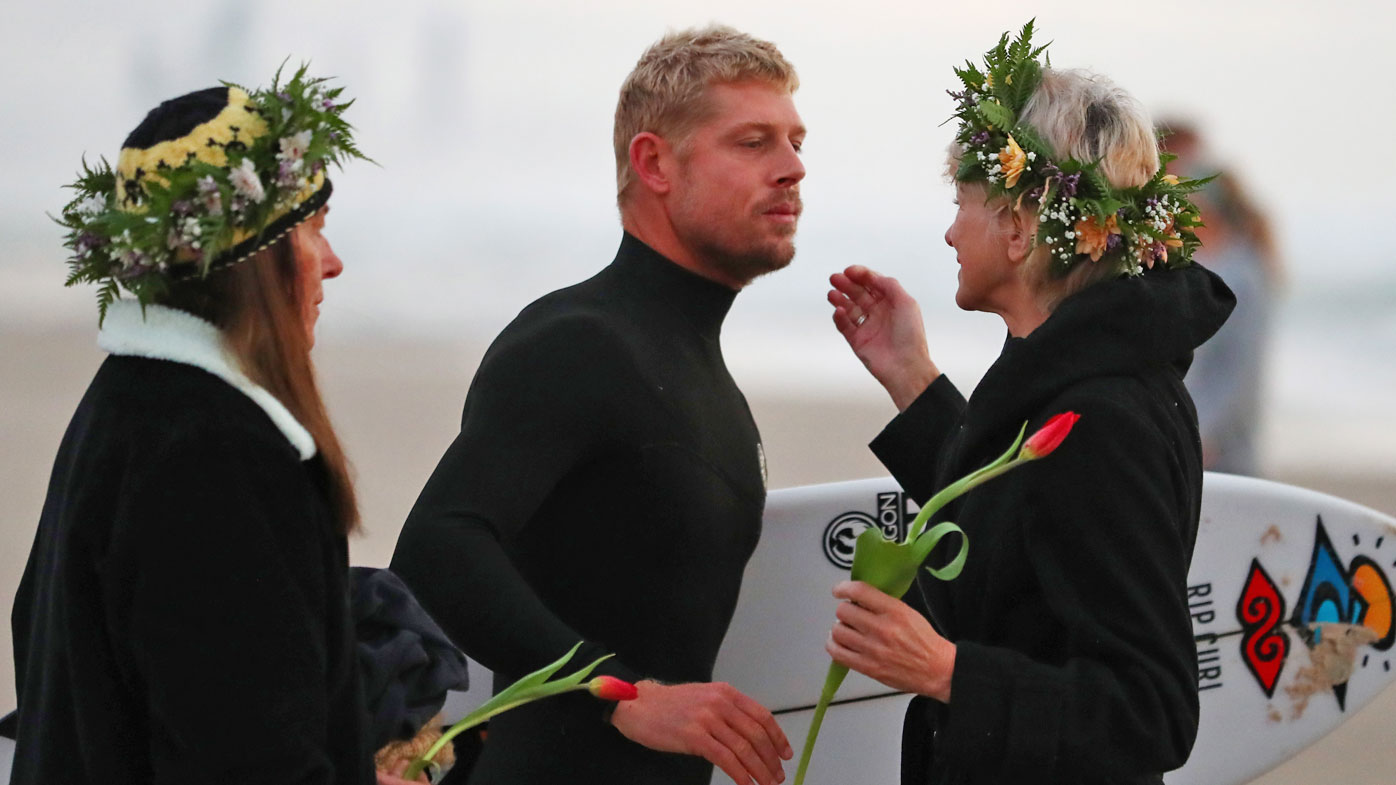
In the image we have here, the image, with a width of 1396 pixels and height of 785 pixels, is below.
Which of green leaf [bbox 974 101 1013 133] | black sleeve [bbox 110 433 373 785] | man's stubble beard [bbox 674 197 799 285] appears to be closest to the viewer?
black sleeve [bbox 110 433 373 785]

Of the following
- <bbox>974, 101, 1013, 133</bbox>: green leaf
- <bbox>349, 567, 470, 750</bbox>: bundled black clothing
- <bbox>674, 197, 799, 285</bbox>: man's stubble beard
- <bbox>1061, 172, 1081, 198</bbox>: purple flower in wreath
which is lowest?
<bbox>349, 567, 470, 750</bbox>: bundled black clothing

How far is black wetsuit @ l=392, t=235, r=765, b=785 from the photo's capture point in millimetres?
1798

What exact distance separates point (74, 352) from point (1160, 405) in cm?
582

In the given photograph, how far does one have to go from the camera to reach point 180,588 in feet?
4.09

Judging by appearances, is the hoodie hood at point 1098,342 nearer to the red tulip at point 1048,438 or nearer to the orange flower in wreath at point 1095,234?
the orange flower in wreath at point 1095,234

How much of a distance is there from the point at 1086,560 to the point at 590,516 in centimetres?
61

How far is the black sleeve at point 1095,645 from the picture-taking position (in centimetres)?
160

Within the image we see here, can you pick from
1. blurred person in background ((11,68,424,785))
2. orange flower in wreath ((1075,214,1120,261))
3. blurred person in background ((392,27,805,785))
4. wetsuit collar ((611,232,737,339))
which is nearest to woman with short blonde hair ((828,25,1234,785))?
orange flower in wreath ((1075,214,1120,261))

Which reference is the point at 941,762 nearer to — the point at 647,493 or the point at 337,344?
the point at 647,493

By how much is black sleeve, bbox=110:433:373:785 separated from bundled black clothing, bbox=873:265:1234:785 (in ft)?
2.31

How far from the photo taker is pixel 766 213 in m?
2.09

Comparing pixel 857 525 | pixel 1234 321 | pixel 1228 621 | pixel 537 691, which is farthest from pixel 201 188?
pixel 1234 321

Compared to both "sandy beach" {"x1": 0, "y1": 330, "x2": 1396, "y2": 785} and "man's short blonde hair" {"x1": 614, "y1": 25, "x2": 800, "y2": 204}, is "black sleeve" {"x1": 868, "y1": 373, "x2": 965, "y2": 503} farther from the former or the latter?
"sandy beach" {"x1": 0, "y1": 330, "x2": 1396, "y2": 785}

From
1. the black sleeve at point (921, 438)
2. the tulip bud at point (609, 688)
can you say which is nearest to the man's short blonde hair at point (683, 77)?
the black sleeve at point (921, 438)
